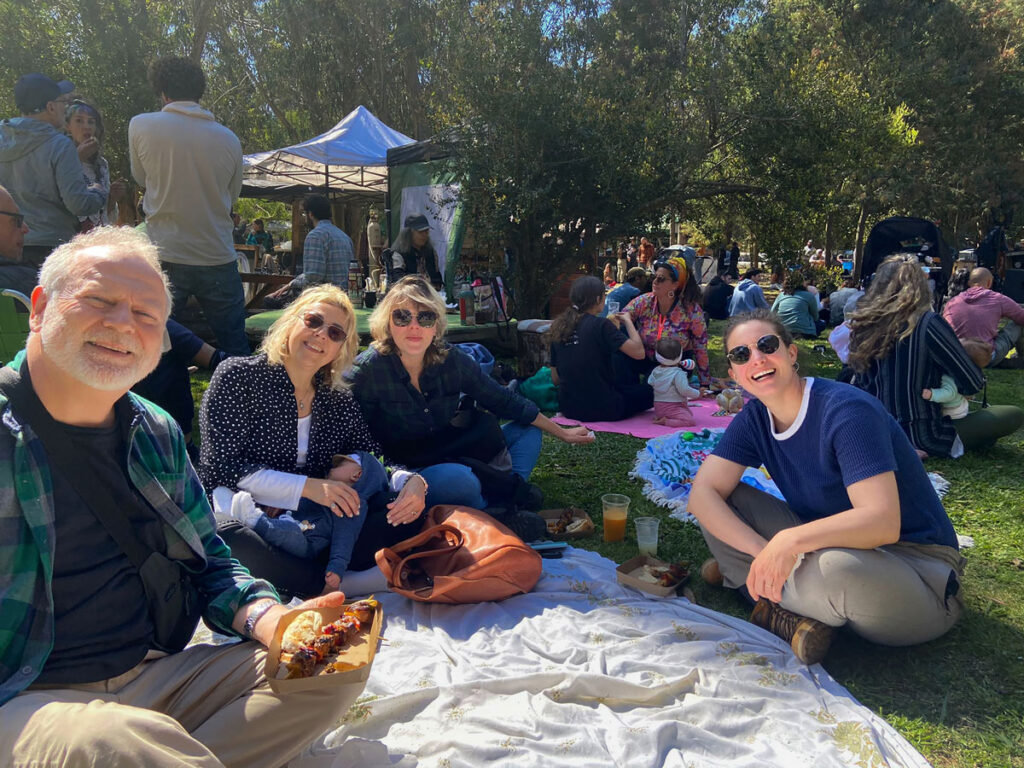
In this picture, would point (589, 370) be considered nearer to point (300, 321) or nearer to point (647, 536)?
point (647, 536)

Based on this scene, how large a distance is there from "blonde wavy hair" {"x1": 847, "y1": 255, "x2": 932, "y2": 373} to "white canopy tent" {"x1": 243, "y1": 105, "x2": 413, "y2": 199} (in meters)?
8.60

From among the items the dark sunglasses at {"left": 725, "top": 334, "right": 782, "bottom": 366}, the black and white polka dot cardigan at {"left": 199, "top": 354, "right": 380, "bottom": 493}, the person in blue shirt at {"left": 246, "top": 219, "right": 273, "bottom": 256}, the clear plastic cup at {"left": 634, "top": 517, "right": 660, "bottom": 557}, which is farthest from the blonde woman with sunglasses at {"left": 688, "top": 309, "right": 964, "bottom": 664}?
the person in blue shirt at {"left": 246, "top": 219, "right": 273, "bottom": 256}

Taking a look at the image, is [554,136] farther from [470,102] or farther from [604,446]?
[604,446]

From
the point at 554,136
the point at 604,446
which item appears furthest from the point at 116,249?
the point at 554,136

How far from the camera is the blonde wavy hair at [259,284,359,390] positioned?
10.4ft

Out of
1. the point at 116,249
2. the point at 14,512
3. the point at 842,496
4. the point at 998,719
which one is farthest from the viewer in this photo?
the point at 842,496

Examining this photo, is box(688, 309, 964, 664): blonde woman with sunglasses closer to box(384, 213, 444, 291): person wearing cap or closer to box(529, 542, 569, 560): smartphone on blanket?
box(529, 542, 569, 560): smartphone on blanket

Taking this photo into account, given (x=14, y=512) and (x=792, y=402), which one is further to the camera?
(x=792, y=402)

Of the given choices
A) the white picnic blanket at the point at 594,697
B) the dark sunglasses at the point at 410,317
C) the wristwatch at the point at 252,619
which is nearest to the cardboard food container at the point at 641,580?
the white picnic blanket at the point at 594,697

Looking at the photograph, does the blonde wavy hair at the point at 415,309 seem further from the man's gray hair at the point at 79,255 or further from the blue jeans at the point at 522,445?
the man's gray hair at the point at 79,255

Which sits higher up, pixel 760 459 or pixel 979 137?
pixel 979 137

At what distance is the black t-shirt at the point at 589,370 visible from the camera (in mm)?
6328

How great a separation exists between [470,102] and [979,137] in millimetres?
18120

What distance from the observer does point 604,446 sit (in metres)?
5.94
